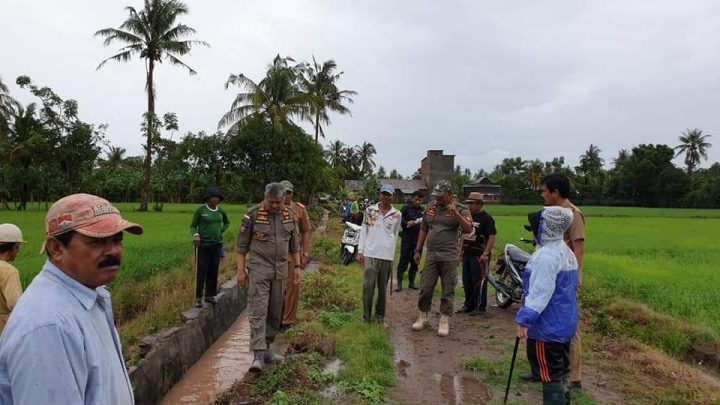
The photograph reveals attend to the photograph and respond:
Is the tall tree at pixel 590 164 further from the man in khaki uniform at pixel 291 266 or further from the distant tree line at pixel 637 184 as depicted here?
the man in khaki uniform at pixel 291 266

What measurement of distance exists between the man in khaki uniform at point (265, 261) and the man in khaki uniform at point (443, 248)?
197 cm

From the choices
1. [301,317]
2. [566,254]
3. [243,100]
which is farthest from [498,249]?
[243,100]

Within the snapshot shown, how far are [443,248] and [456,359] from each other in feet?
4.67

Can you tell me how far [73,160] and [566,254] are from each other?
32.6 m

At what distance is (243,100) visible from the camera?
88.0ft

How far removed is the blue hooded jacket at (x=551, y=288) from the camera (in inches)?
130

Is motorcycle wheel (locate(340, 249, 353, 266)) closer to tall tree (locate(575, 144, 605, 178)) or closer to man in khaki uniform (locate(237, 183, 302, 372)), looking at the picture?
man in khaki uniform (locate(237, 183, 302, 372))

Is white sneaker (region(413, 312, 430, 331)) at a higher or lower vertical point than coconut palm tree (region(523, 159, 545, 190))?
lower

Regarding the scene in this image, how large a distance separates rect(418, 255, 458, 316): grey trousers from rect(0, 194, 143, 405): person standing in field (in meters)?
4.88

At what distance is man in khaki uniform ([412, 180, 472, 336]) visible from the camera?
619cm

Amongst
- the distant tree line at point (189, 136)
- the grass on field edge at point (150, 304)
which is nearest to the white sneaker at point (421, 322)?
the grass on field edge at point (150, 304)

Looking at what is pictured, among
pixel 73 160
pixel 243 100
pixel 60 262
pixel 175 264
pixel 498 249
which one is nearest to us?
pixel 60 262

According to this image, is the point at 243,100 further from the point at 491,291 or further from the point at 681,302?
the point at 681,302

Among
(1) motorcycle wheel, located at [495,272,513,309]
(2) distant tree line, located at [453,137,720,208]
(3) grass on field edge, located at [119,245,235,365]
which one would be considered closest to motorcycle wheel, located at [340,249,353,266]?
(3) grass on field edge, located at [119,245,235,365]
